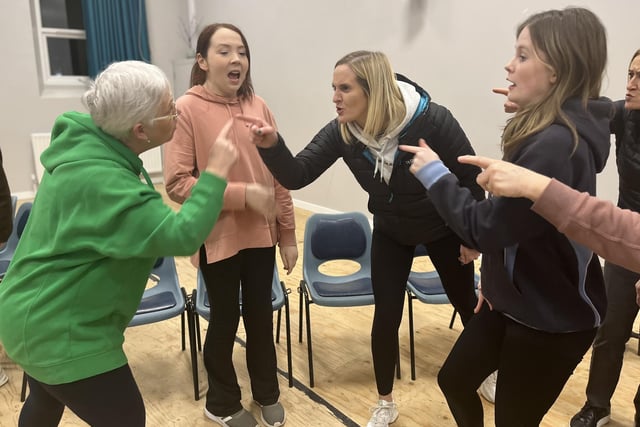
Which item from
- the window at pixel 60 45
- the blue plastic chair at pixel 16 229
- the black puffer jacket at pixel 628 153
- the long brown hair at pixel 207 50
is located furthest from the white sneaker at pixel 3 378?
the window at pixel 60 45

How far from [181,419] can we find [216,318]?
58 cm

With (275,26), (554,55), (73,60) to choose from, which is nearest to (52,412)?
(554,55)

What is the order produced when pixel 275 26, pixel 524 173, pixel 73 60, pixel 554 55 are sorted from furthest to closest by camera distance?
1. pixel 73 60
2. pixel 275 26
3. pixel 554 55
4. pixel 524 173

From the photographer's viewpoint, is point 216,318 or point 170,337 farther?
point 170,337

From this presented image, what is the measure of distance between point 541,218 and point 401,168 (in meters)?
0.81

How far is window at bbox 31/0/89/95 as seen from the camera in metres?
7.04

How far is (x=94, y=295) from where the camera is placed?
1.36 m

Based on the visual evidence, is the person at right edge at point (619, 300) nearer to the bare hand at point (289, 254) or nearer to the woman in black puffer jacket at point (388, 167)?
the woman in black puffer jacket at point (388, 167)

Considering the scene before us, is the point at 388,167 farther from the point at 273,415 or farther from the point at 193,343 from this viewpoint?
the point at 193,343

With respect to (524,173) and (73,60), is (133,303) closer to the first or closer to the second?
(524,173)

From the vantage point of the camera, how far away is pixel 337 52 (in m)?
5.59

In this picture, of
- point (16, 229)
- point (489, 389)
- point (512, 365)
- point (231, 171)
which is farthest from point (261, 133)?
point (16, 229)

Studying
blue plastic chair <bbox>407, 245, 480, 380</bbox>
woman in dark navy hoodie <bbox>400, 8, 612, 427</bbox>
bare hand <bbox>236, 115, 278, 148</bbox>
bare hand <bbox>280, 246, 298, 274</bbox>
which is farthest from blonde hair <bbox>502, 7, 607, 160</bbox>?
blue plastic chair <bbox>407, 245, 480, 380</bbox>

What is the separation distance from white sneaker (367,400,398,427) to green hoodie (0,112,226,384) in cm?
124
